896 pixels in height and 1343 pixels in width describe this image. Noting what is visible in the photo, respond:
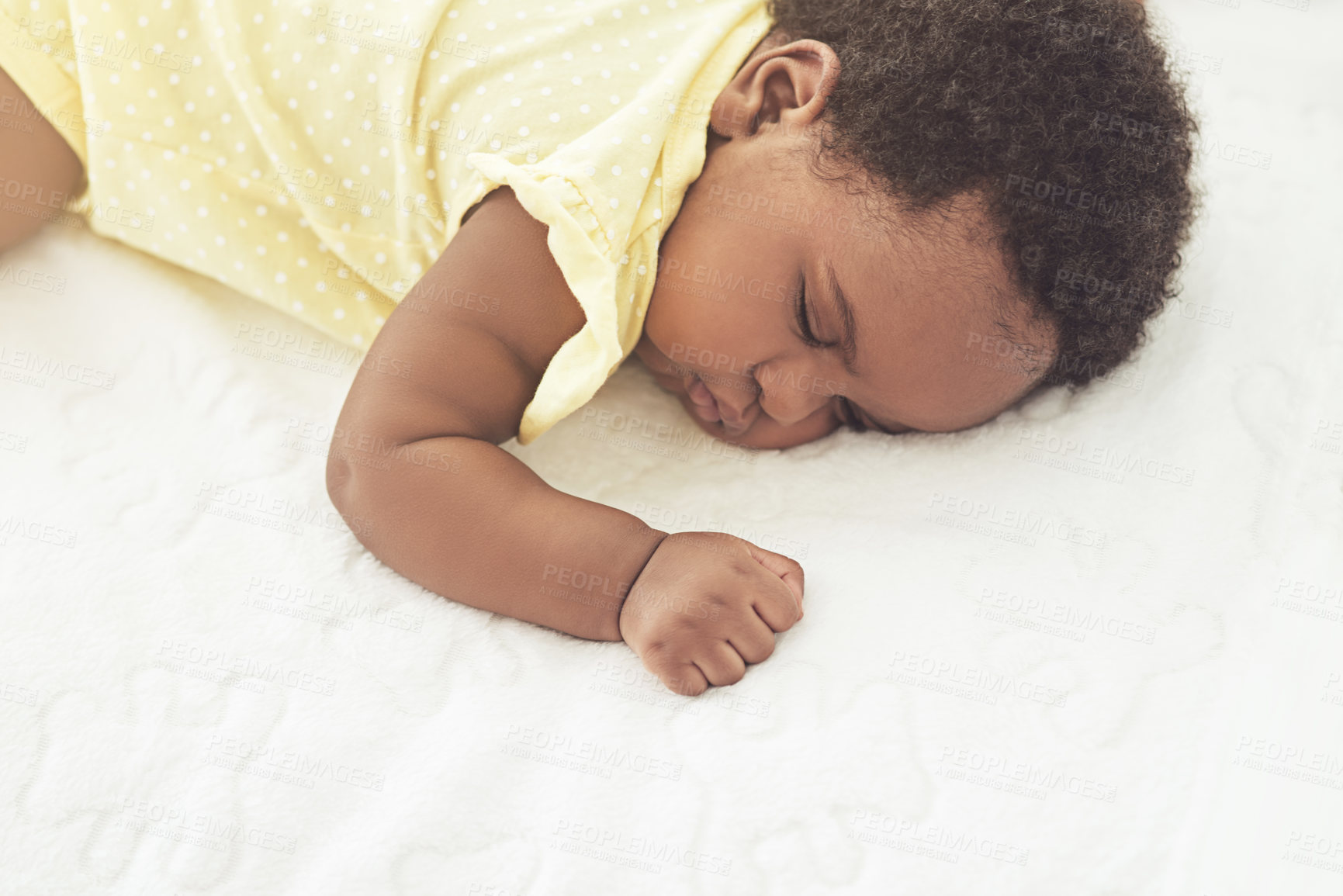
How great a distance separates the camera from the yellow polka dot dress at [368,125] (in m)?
0.99

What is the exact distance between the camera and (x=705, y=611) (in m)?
0.83

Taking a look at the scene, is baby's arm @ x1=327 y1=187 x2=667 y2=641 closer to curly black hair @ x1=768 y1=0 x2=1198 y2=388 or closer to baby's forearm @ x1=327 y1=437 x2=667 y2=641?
baby's forearm @ x1=327 y1=437 x2=667 y2=641

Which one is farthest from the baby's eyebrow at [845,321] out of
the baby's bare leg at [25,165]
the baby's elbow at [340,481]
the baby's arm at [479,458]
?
the baby's bare leg at [25,165]

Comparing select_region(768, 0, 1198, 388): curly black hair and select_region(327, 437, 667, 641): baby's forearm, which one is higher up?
select_region(768, 0, 1198, 388): curly black hair

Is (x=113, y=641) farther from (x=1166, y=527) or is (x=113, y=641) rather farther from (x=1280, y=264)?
(x=1280, y=264)

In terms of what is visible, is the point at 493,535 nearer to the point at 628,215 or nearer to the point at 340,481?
the point at 340,481

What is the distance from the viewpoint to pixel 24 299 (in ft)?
3.66

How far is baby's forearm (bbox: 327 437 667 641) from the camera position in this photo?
0.87m

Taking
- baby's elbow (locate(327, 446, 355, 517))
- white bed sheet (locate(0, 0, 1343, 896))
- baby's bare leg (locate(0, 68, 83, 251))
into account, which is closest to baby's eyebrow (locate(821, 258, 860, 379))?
white bed sheet (locate(0, 0, 1343, 896))

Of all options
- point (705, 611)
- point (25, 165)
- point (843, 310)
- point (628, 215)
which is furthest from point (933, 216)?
point (25, 165)

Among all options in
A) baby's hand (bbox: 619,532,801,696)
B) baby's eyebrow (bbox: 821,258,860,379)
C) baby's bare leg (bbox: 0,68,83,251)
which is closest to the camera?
baby's hand (bbox: 619,532,801,696)

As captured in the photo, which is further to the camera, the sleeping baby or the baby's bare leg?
the baby's bare leg

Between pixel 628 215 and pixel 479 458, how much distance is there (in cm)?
27

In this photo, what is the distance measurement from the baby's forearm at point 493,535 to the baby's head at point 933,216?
9.2 inches
